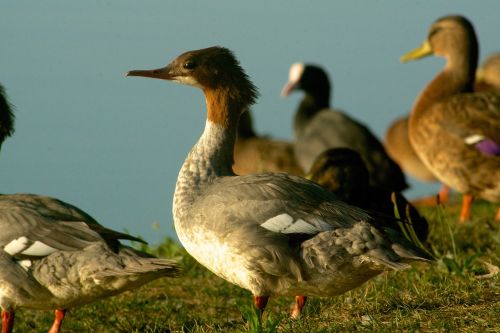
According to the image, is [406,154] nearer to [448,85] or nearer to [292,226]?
[448,85]

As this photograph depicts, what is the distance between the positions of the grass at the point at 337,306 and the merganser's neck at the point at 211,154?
79cm

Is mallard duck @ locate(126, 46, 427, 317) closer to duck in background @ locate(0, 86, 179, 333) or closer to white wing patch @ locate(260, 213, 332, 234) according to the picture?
white wing patch @ locate(260, 213, 332, 234)

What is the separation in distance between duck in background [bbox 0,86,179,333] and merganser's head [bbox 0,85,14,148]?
1650 millimetres

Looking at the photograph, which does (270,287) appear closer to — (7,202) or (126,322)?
(126,322)

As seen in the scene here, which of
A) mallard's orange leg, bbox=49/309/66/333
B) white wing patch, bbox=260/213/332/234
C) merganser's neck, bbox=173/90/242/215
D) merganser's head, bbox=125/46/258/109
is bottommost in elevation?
mallard's orange leg, bbox=49/309/66/333

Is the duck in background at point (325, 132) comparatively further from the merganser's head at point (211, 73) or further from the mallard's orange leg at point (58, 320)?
the mallard's orange leg at point (58, 320)

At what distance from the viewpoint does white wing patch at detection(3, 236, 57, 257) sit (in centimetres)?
514

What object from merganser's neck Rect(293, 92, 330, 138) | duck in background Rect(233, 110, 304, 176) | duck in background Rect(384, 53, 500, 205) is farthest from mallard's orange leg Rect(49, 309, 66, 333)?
duck in background Rect(384, 53, 500, 205)

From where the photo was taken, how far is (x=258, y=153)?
1407 cm

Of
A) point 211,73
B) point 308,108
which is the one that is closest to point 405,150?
point 308,108

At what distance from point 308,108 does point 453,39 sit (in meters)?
5.43

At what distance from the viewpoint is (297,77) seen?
16031 mm

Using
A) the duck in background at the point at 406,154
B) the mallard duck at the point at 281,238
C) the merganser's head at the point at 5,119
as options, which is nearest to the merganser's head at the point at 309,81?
the duck in background at the point at 406,154

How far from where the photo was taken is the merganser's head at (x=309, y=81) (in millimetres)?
15938
